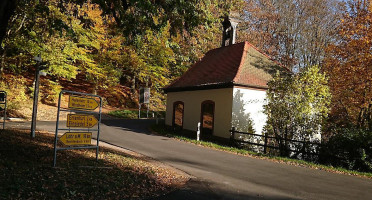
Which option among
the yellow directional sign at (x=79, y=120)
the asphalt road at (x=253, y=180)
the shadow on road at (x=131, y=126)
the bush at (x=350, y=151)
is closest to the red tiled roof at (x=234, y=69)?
the shadow on road at (x=131, y=126)

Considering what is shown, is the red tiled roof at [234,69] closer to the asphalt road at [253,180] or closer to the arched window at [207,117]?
the arched window at [207,117]

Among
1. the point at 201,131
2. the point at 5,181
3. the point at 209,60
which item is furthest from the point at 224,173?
the point at 209,60

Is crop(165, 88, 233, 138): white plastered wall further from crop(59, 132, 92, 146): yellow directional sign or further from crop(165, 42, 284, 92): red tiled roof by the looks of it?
crop(59, 132, 92, 146): yellow directional sign

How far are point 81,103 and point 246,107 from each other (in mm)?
11571

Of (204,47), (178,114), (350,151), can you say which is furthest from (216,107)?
(204,47)

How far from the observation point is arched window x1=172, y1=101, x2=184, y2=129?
2144cm

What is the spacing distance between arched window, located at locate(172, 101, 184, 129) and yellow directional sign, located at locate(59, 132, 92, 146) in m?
14.0

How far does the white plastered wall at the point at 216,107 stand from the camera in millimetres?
16844

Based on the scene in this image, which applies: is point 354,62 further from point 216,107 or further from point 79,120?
point 79,120

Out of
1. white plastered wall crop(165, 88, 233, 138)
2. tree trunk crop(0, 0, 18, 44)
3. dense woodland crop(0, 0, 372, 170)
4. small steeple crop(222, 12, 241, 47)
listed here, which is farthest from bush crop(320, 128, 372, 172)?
tree trunk crop(0, 0, 18, 44)

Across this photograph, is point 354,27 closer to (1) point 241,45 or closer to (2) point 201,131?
(1) point 241,45

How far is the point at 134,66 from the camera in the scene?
30.9 m

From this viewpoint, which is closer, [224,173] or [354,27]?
[224,173]

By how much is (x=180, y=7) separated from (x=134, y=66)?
23281mm
